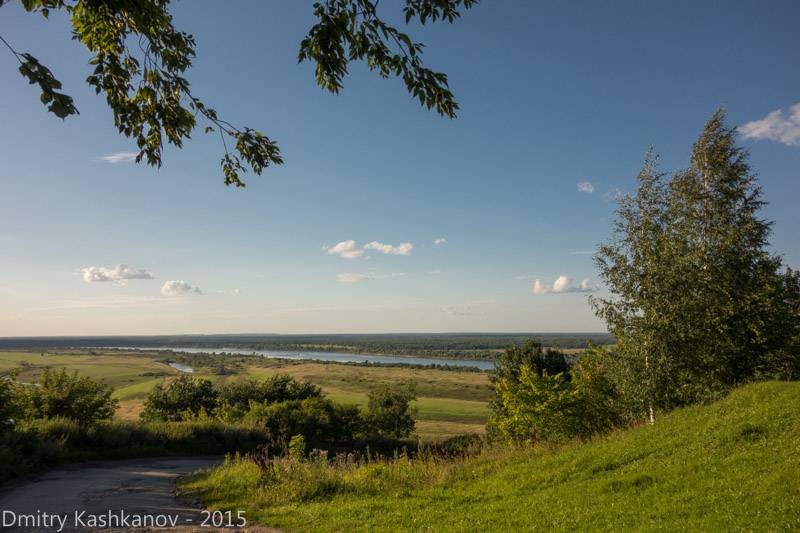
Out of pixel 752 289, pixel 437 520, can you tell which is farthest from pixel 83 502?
pixel 752 289

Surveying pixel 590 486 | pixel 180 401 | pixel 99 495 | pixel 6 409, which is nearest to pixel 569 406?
pixel 590 486

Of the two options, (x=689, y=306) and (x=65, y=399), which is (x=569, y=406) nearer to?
(x=689, y=306)

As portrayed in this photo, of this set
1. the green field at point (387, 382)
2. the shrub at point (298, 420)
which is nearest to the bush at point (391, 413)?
the green field at point (387, 382)

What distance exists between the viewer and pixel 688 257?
1800cm

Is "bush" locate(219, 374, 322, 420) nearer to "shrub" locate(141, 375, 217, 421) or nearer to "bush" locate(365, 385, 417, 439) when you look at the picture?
"shrub" locate(141, 375, 217, 421)

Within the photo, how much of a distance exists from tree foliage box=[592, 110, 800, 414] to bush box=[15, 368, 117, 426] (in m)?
26.4

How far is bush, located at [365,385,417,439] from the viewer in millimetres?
62562

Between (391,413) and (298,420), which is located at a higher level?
(298,420)

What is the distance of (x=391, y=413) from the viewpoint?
210ft

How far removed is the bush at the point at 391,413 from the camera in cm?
6256

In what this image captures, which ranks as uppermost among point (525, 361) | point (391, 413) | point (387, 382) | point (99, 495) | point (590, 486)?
point (590, 486)

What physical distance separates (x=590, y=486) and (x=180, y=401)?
4643 cm

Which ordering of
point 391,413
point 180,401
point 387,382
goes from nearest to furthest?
point 180,401 < point 391,413 < point 387,382

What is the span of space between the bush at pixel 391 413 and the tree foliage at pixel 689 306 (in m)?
47.5
